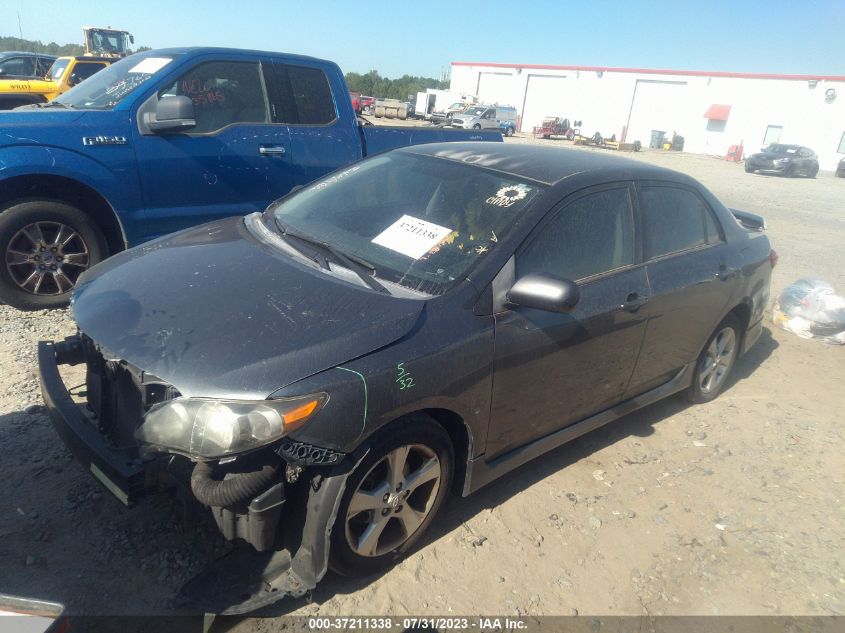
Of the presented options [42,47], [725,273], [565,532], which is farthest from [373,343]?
[42,47]

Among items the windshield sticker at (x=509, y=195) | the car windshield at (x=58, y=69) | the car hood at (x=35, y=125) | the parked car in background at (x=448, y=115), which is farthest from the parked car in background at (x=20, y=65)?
the parked car in background at (x=448, y=115)

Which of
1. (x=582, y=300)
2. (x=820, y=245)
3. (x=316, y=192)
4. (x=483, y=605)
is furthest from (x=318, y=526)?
(x=820, y=245)

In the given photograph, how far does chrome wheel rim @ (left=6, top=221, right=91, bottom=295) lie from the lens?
4309mm

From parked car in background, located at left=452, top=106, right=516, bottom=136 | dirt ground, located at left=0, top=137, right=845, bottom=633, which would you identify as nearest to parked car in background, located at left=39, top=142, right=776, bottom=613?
dirt ground, located at left=0, top=137, right=845, bottom=633

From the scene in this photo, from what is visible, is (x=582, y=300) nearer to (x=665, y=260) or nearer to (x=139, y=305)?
(x=665, y=260)

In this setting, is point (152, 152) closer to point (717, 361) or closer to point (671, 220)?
point (671, 220)

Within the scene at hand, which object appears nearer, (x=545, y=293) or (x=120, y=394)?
(x=120, y=394)

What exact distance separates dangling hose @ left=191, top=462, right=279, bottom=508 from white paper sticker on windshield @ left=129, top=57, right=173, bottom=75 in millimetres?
3995

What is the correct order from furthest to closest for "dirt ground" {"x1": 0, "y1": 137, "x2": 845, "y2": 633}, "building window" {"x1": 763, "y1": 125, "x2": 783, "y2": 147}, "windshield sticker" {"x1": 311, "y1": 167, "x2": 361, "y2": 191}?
"building window" {"x1": 763, "y1": 125, "x2": 783, "y2": 147}
"windshield sticker" {"x1": 311, "y1": 167, "x2": 361, "y2": 191}
"dirt ground" {"x1": 0, "y1": 137, "x2": 845, "y2": 633}

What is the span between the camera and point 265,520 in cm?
209

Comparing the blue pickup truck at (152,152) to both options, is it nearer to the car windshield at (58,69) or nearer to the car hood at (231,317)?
the car hood at (231,317)

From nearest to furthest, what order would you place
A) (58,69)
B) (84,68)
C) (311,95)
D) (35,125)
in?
(35,125) → (311,95) → (84,68) → (58,69)

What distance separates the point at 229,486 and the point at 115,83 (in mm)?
4286

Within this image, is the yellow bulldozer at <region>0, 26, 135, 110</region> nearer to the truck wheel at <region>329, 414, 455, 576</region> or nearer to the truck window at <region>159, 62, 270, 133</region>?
the truck window at <region>159, 62, 270, 133</region>
